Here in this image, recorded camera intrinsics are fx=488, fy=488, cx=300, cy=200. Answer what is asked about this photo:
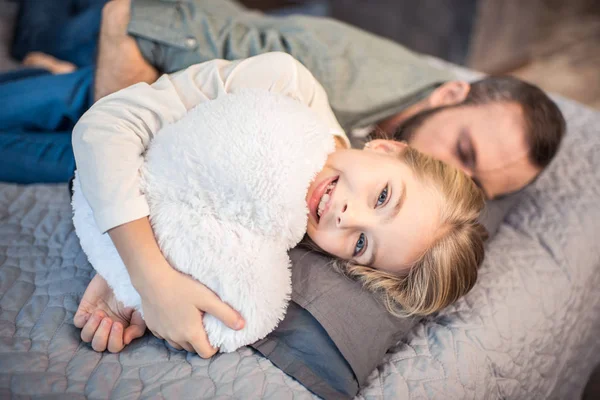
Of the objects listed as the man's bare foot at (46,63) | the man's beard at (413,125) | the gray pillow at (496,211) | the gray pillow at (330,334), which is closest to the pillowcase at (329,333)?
the gray pillow at (330,334)

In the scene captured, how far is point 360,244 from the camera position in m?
0.88

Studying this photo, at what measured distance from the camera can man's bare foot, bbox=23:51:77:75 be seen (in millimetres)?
1429

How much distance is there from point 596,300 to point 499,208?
339 mm

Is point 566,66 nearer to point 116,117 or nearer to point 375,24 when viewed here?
point 375,24

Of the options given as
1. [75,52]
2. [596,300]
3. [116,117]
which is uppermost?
[116,117]

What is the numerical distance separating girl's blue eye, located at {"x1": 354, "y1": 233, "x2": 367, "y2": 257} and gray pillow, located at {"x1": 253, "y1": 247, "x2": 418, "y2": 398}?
52 millimetres

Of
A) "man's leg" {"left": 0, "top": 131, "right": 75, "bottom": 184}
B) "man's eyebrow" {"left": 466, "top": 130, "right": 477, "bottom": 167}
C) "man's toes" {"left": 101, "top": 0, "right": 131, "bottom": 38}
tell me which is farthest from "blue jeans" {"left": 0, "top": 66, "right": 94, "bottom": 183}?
"man's eyebrow" {"left": 466, "top": 130, "right": 477, "bottom": 167}

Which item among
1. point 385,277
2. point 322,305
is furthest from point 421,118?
point 322,305

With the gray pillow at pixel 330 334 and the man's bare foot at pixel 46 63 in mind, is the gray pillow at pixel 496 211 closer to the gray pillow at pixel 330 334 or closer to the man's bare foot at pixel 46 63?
the gray pillow at pixel 330 334

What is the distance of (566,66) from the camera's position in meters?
2.73

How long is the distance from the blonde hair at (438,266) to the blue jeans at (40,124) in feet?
2.31

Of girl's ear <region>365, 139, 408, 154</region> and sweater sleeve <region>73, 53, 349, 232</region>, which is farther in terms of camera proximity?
girl's ear <region>365, 139, 408, 154</region>

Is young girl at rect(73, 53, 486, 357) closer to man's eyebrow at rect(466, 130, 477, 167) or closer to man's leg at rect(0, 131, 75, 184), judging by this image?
man's eyebrow at rect(466, 130, 477, 167)

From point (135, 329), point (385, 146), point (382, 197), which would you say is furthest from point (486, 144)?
point (135, 329)
